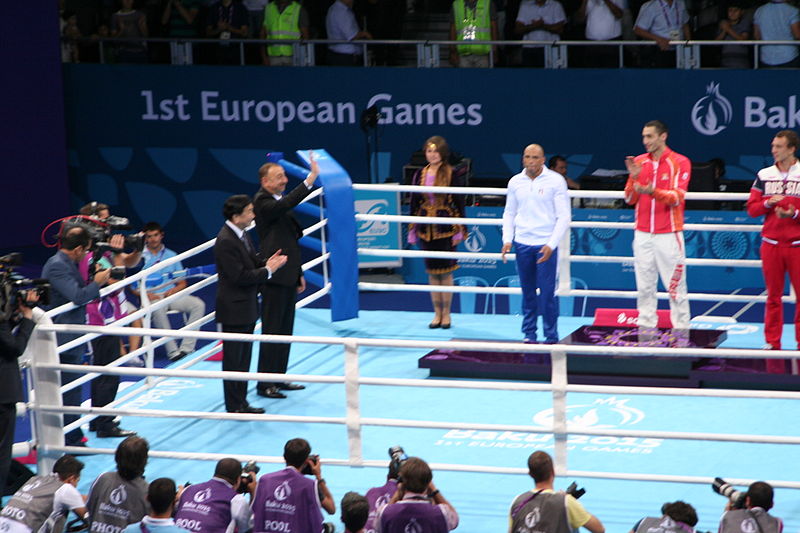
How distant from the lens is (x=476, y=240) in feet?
46.1

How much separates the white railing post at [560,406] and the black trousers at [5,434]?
3.07m

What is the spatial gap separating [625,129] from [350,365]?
898 cm

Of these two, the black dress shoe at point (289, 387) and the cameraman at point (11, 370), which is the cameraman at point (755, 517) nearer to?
the cameraman at point (11, 370)

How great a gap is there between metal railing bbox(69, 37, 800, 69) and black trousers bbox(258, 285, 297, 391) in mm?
6589

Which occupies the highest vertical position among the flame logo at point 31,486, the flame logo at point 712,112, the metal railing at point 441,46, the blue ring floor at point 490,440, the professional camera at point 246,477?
the metal railing at point 441,46

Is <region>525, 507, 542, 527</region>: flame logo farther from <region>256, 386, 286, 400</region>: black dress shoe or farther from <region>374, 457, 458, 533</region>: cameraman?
<region>256, 386, 286, 400</region>: black dress shoe

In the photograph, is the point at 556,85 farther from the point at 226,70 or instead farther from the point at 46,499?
the point at 46,499

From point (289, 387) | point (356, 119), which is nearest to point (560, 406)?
point (289, 387)

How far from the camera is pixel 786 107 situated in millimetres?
14742

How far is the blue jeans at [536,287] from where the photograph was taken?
9.99 metres

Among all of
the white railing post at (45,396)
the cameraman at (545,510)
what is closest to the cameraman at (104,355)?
the white railing post at (45,396)

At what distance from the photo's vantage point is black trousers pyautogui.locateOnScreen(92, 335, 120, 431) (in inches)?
336

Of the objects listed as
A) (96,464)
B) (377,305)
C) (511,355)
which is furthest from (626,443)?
(377,305)

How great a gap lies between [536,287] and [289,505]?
4400 mm
